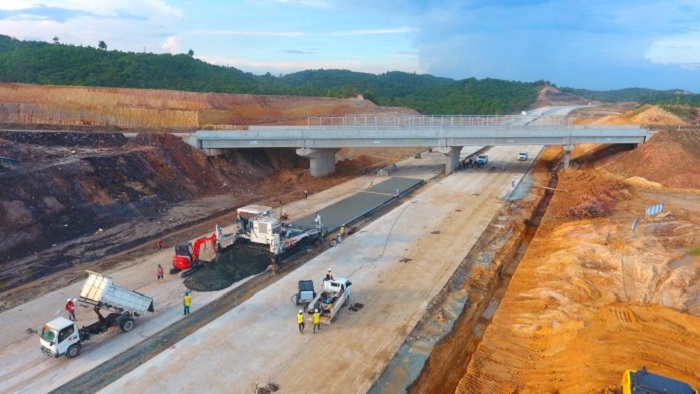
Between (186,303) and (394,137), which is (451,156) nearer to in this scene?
(394,137)

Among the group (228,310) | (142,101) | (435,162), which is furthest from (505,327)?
(142,101)

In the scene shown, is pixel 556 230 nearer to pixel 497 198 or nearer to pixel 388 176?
pixel 497 198

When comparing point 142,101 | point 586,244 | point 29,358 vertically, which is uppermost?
point 142,101

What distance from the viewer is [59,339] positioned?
57.0 ft

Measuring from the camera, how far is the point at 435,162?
62969mm

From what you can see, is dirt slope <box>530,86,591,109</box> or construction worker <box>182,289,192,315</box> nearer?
construction worker <box>182,289,192,315</box>

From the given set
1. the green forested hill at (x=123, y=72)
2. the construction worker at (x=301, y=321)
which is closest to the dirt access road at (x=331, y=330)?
the construction worker at (x=301, y=321)

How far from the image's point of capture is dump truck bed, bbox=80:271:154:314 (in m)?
19.0

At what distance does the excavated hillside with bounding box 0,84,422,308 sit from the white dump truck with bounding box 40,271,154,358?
7074 mm

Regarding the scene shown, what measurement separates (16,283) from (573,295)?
2919 centimetres

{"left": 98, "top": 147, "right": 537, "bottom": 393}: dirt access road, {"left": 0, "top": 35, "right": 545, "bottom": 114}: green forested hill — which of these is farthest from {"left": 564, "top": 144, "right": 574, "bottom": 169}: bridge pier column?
{"left": 0, "top": 35, "right": 545, "bottom": 114}: green forested hill

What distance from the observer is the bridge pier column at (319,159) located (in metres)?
50.6

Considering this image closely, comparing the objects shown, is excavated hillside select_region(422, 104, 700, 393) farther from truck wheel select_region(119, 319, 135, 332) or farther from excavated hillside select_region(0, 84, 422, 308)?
excavated hillside select_region(0, 84, 422, 308)

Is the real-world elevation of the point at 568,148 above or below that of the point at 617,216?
above
